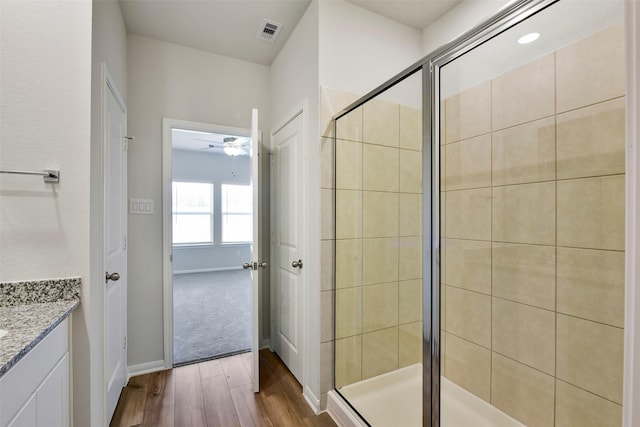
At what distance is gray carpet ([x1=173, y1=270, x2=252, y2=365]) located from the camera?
109 inches

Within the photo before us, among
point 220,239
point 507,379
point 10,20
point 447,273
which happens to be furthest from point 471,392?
point 220,239

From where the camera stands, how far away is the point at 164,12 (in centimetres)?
210

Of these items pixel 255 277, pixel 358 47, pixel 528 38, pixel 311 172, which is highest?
pixel 358 47

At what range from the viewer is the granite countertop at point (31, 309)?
35.4 inches

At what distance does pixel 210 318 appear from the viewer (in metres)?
3.62

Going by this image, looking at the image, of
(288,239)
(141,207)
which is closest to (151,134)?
(141,207)

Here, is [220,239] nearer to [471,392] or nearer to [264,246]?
[264,246]

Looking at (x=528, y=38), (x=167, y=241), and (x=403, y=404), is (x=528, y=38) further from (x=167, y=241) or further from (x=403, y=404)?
(x=167, y=241)

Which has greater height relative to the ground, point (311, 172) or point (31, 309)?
point (311, 172)

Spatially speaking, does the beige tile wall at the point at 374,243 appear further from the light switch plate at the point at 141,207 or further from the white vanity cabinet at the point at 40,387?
the light switch plate at the point at 141,207

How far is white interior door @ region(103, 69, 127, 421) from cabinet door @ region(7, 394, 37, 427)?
2.33 feet

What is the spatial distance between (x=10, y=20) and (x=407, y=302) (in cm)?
231

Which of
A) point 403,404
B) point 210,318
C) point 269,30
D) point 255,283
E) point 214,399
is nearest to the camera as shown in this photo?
point 403,404

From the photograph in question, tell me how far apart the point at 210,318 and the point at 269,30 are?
10.5ft
